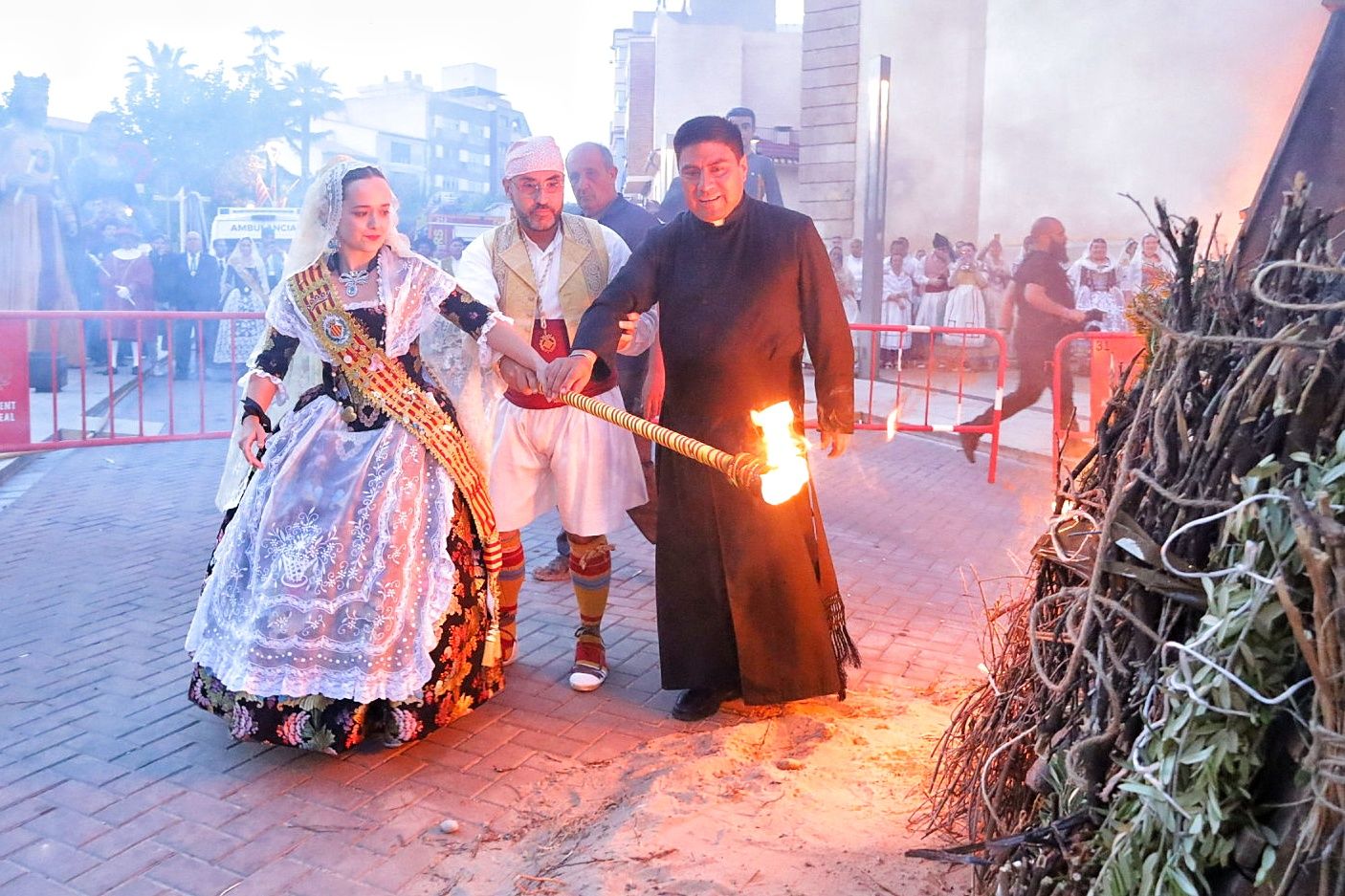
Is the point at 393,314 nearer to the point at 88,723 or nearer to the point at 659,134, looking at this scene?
the point at 88,723

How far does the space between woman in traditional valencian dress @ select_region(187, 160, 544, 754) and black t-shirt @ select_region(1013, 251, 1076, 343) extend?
281 inches

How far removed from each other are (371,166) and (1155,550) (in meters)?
3.23

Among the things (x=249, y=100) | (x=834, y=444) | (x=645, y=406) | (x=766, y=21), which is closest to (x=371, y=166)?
(x=645, y=406)

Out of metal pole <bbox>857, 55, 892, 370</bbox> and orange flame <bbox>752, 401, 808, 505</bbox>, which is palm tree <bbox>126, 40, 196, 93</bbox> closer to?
metal pole <bbox>857, 55, 892, 370</bbox>

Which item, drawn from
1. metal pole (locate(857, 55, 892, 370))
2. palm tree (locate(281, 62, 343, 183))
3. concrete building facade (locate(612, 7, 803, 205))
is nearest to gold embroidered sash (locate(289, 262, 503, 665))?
metal pole (locate(857, 55, 892, 370))

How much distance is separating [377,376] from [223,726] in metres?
1.44

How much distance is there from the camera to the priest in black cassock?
4.17 metres

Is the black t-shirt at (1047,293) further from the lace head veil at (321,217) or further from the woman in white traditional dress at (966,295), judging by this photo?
the lace head veil at (321,217)

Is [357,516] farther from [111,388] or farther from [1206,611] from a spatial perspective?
[111,388]

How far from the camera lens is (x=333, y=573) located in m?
3.94

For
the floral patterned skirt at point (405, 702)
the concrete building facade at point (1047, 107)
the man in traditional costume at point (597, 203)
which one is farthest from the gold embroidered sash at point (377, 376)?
the concrete building facade at point (1047, 107)

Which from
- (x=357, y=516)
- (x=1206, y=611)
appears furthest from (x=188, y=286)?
(x=1206, y=611)

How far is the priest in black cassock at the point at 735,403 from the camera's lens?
4168mm

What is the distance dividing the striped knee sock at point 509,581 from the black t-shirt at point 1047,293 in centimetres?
671
